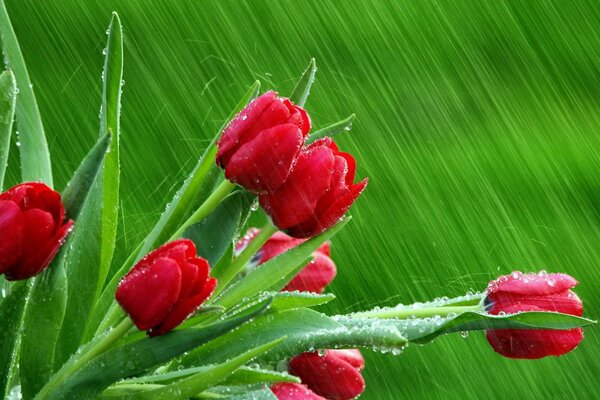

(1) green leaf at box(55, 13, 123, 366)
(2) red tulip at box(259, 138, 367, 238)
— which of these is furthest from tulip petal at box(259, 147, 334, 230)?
(1) green leaf at box(55, 13, 123, 366)

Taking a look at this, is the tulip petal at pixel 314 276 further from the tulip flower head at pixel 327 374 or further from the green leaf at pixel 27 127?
the green leaf at pixel 27 127

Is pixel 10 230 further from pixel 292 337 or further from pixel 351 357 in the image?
pixel 351 357

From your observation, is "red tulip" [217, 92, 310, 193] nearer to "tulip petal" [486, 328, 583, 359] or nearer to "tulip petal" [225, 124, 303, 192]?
"tulip petal" [225, 124, 303, 192]

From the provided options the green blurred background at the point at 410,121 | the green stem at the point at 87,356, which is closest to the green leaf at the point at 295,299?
the green stem at the point at 87,356

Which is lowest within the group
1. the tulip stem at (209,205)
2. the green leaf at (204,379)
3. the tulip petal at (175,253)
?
the green leaf at (204,379)

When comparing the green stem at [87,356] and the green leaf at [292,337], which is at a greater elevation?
the green stem at [87,356]

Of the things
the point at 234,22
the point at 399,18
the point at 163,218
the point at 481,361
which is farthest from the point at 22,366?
the point at 399,18

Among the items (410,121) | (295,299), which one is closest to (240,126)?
(295,299)

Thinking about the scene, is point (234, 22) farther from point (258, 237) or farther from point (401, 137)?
point (258, 237)
